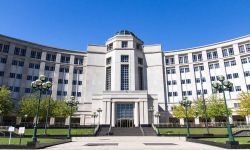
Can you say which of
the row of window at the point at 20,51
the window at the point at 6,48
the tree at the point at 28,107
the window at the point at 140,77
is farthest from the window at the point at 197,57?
the window at the point at 6,48

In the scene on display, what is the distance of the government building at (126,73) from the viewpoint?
5988 cm

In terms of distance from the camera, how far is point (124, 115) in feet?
194

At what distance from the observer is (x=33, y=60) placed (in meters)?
67.2

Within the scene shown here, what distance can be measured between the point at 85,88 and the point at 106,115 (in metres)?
16.5

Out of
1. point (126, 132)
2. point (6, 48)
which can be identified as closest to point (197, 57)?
point (126, 132)

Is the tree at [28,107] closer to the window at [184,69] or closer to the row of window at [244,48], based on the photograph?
the window at [184,69]

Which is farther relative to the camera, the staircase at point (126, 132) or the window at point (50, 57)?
the window at point (50, 57)

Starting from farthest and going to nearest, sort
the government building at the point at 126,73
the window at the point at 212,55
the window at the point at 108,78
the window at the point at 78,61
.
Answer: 1. the window at the point at 78,61
2. the window at the point at 108,78
3. the window at the point at 212,55
4. the government building at the point at 126,73

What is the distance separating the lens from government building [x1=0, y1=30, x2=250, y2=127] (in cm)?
5988

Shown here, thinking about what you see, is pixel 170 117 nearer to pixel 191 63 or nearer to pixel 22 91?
pixel 191 63

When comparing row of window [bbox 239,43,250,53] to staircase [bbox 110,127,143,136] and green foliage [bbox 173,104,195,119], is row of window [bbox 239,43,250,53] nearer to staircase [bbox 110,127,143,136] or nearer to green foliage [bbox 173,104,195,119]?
green foliage [bbox 173,104,195,119]

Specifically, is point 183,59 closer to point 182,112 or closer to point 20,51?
point 182,112

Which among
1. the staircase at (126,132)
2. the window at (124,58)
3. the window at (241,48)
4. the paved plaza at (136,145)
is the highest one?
the window at (241,48)

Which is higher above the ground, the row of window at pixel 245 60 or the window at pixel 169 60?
the window at pixel 169 60
